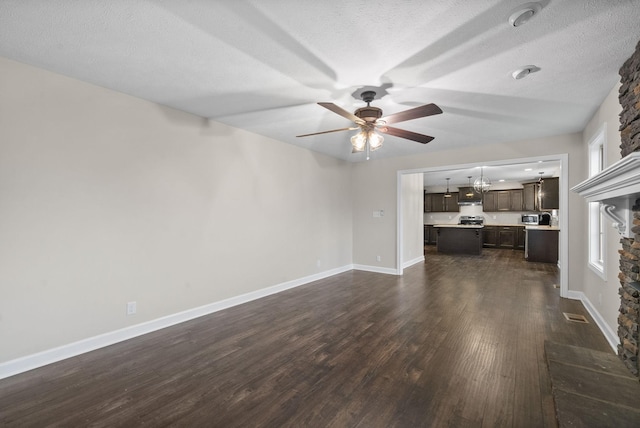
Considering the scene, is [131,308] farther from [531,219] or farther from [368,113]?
[531,219]

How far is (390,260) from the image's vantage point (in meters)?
6.02

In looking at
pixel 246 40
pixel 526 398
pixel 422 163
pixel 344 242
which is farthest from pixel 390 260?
pixel 246 40

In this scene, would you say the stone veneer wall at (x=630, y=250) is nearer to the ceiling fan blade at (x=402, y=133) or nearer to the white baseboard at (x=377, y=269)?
the ceiling fan blade at (x=402, y=133)

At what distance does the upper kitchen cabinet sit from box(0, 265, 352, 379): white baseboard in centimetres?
763

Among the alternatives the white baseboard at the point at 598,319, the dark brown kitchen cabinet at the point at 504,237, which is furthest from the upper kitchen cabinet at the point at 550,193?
the white baseboard at the point at 598,319

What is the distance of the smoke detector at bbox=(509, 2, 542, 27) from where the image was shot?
5.47ft

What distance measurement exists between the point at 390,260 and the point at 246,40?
501 centimetres

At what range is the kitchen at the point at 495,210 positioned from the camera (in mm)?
7496

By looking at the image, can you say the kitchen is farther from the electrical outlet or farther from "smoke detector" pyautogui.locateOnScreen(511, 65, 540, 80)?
the electrical outlet

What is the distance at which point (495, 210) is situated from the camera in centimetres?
1029

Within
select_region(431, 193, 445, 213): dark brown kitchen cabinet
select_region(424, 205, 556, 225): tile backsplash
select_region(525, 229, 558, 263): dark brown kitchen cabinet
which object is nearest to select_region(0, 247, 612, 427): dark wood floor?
select_region(525, 229, 558, 263): dark brown kitchen cabinet

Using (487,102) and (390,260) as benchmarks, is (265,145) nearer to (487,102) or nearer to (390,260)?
(487,102)

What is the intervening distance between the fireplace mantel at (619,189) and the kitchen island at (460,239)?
660 centimetres

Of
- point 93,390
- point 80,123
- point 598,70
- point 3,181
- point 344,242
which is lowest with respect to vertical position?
point 93,390
